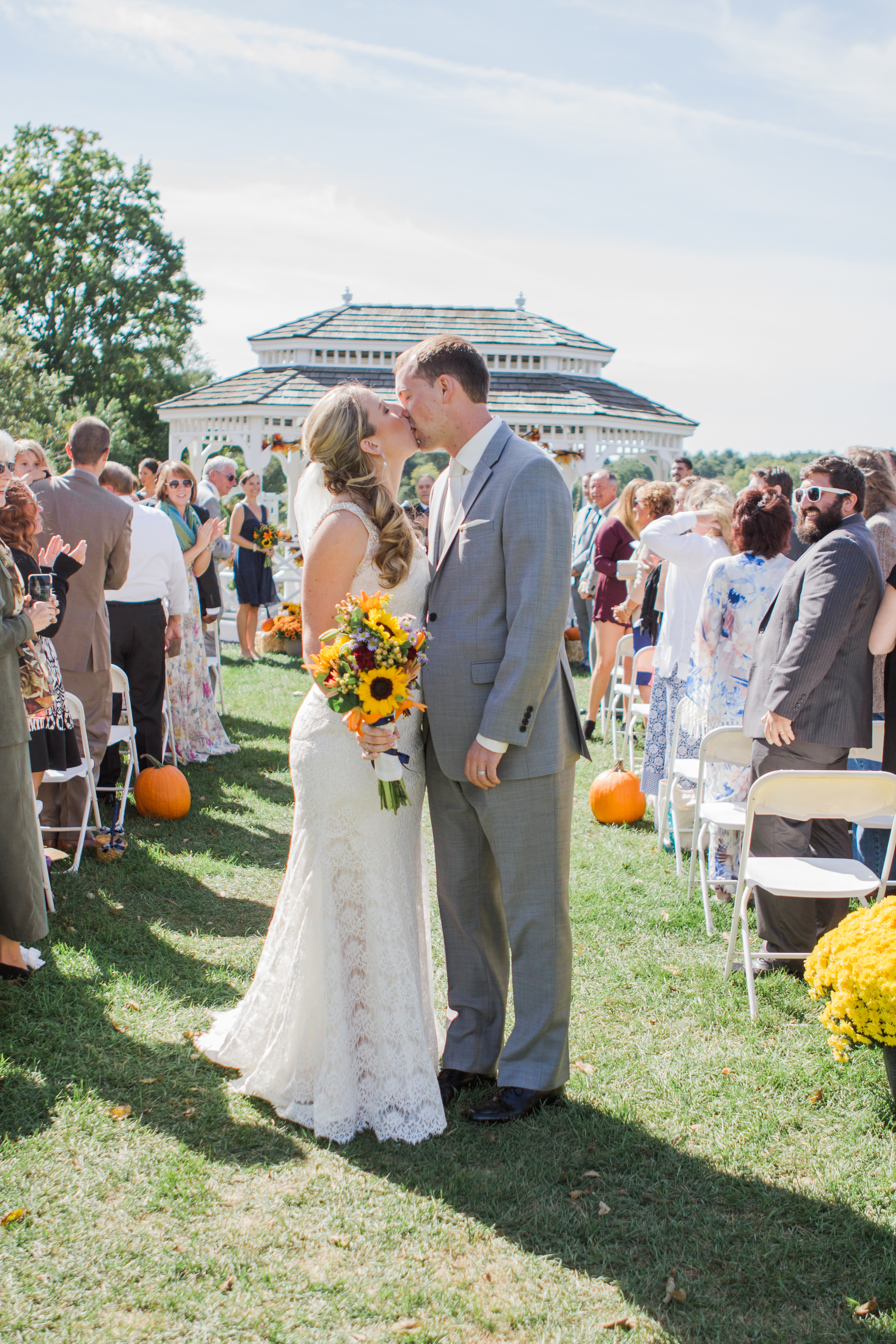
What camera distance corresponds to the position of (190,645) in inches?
352

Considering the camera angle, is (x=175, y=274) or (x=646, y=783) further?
(x=175, y=274)

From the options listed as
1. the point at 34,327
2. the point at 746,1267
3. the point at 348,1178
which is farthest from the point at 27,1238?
the point at 34,327

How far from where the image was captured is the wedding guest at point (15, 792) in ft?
14.4

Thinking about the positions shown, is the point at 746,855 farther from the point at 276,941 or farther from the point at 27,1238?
the point at 27,1238

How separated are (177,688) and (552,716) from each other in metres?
6.01

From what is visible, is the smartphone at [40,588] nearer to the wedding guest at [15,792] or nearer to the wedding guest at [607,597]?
the wedding guest at [15,792]

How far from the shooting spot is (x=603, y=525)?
1015 centimetres

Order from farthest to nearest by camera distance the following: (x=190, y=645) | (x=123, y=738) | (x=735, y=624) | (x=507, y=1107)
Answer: (x=190, y=645), (x=123, y=738), (x=735, y=624), (x=507, y=1107)

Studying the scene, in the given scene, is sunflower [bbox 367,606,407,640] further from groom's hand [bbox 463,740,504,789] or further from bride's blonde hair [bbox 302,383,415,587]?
groom's hand [bbox 463,740,504,789]

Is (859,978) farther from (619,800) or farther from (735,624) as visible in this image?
(619,800)

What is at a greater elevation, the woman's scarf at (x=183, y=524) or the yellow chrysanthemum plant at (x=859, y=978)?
the woman's scarf at (x=183, y=524)

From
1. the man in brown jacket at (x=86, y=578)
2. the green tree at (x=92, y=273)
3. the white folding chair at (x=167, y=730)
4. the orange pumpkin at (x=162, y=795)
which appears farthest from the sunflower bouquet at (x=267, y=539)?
the green tree at (x=92, y=273)

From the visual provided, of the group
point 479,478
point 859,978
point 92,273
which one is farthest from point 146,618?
point 92,273

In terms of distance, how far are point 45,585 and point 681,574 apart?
385 cm
